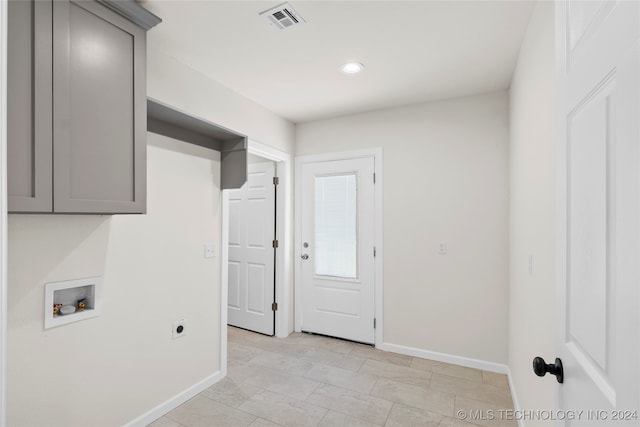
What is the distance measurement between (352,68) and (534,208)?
154cm

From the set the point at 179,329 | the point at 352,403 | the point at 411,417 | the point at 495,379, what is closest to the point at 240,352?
the point at 179,329

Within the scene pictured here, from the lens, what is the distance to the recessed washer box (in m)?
1.64

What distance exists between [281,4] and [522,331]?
2383mm

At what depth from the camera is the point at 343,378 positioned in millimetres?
2686

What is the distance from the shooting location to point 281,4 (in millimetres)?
1677

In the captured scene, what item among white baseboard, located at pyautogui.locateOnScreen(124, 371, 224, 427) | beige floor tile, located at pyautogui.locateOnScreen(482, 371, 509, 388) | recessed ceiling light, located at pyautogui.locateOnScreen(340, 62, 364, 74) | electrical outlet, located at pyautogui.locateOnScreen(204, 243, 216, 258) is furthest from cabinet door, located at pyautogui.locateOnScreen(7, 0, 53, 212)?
beige floor tile, located at pyautogui.locateOnScreen(482, 371, 509, 388)

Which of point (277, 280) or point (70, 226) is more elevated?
point (70, 226)

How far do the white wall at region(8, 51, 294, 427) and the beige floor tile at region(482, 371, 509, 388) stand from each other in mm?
2238

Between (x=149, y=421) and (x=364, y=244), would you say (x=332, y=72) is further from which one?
(x=149, y=421)

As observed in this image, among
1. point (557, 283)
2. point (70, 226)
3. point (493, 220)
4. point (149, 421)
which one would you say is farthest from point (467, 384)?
point (70, 226)

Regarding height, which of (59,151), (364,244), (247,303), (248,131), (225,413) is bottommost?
(225,413)

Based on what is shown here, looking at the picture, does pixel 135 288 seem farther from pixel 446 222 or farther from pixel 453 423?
pixel 446 222

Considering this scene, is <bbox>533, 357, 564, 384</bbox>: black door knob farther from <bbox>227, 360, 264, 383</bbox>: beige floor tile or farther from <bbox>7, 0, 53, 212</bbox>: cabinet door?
<bbox>227, 360, 264, 383</bbox>: beige floor tile

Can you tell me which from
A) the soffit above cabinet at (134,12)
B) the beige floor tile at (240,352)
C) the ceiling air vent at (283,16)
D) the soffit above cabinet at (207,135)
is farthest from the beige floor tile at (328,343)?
the soffit above cabinet at (134,12)
